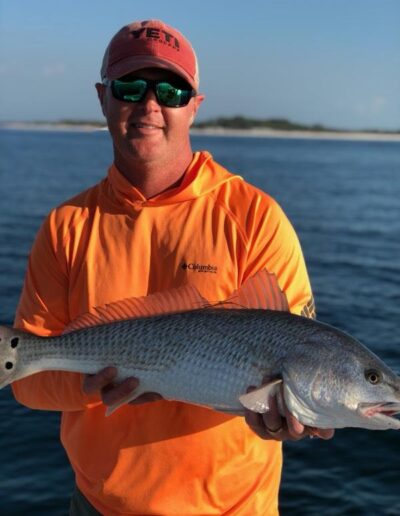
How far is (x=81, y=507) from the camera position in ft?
14.4

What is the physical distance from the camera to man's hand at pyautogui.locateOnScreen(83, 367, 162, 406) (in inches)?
144

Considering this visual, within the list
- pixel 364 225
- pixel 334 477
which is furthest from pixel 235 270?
pixel 364 225

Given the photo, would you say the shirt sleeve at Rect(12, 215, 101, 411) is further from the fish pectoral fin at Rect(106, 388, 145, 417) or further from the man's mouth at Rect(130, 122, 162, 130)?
the man's mouth at Rect(130, 122, 162, 130)

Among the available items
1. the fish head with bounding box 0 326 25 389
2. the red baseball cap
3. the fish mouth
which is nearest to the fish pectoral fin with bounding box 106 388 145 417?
the fish head with bounding box 0 326 25 389

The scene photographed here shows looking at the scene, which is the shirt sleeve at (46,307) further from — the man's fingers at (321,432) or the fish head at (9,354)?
the man's fingers at (321,432)

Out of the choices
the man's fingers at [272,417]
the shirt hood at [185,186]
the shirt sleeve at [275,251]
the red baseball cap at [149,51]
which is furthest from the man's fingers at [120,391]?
the red baseball cap at [149,51]

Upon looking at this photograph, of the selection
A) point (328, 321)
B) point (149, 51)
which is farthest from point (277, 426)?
point (328, 321)

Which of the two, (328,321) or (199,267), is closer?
(199,267)

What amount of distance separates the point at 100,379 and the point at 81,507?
1190 mm

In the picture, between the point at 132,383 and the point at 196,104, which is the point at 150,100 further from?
the point at 132,383

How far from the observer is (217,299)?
3.99 meters

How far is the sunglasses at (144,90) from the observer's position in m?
4.09

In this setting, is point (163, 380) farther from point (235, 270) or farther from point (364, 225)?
point (364, 225)

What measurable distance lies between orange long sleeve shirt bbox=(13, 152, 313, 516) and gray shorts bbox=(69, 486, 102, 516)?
0.30 ft
